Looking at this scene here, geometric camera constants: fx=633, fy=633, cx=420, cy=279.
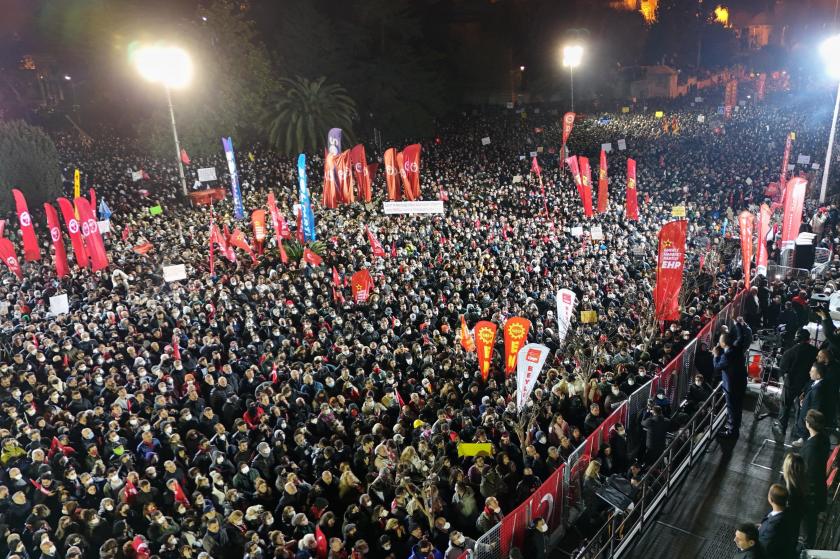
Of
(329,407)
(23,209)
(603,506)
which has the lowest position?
(603,506)

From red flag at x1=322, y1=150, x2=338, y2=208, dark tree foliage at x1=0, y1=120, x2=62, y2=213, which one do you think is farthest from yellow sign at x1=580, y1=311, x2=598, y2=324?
dark tree foliage at x1=0, y1=120, x2=62, y2=213

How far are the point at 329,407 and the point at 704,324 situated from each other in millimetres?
8274

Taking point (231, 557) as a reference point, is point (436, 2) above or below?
above

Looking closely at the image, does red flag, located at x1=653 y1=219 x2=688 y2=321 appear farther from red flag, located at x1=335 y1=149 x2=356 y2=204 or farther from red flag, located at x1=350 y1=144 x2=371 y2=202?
red flag, located at x1=350 y1=144 x2=371 y2=202

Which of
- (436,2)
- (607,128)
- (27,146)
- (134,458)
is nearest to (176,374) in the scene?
(134,458)

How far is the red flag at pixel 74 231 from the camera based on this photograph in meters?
16.5

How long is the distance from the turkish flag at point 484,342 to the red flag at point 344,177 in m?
12.4

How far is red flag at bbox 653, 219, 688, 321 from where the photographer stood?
1264cm

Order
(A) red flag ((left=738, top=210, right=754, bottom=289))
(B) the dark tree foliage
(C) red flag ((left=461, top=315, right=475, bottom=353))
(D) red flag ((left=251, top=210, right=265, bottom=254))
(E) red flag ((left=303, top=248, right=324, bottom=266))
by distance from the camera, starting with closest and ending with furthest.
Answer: (C) red flag ((left=461, top=315, right=475, bottom=353)) → (A) red flag ((left=738, top=210, right=754, bottom=289)) → (E) red flag ((left=303, top=248, right=324, bottom=266)) → (D) red flag ((left=251, top=210, right=265, bottom=254)) → (B) the dark tree foliage

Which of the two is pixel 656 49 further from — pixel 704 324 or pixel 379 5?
pixel 704 324

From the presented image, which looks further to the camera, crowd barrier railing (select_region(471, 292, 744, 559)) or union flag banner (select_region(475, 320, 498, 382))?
union flag banner (select_region(475, 320, 498, 382))

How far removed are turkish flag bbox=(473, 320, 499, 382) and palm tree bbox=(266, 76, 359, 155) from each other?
2775 cm

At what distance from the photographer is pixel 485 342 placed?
11562 millimetres

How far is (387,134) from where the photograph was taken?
42906 mm
